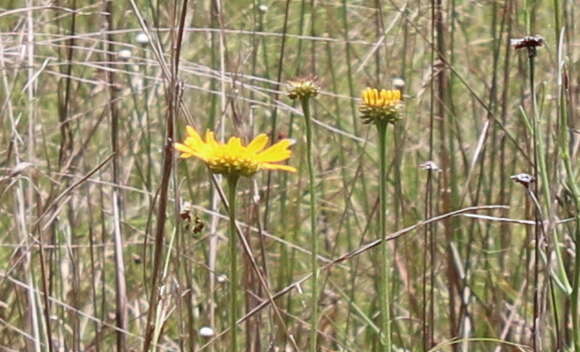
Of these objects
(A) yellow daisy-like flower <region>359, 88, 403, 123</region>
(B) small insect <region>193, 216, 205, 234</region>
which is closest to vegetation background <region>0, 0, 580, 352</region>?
(B) small insect <region>193, 216, 205, 234</region>

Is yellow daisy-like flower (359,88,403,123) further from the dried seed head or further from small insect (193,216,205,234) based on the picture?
small insect (193,216,205,234)

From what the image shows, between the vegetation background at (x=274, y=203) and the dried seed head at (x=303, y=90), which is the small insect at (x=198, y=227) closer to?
the vegetation background at (x=274, y=203)

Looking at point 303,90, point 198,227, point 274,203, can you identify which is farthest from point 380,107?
point 274,203

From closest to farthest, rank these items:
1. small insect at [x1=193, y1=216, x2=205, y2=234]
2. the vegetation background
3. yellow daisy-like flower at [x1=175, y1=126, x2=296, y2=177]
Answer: yellow daisy-like flower at [x1=175, y1=126, x2=296, y2=177]
small insect at [x1=193, y1=216, x2=205, y2=234]
the vegetation background

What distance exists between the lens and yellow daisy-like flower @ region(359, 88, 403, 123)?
789 mm

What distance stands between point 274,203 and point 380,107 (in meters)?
1.06

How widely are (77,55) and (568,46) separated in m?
Result: 0.94

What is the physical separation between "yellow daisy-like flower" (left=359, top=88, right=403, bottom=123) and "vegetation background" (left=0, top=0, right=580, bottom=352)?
0.49 feet

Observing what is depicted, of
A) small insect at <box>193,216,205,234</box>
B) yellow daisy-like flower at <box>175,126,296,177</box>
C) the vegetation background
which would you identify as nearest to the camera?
yellow daisy-like flower at <box>175,126,296,177</box>

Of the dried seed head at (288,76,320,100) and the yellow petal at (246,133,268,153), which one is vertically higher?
the dried seed head at (288,76,320,100)

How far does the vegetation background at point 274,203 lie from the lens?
1.19 meters

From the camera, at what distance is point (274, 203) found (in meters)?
1.84

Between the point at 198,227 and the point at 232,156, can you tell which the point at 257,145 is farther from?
the point at 198,227

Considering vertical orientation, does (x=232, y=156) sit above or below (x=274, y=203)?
above
